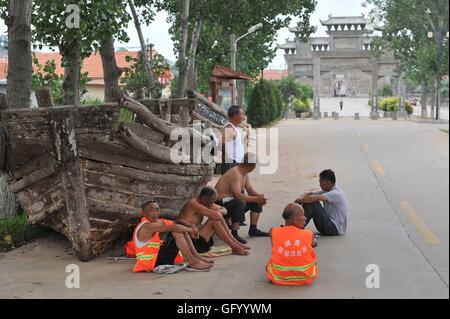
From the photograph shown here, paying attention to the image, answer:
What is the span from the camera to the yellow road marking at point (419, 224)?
8234 millimetres

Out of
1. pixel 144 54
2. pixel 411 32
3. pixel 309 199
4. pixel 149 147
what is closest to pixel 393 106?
pixel 411 32

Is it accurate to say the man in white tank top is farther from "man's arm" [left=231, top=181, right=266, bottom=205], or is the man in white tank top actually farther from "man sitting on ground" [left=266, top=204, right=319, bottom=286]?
"man sitting on ground" [left=266, top=204, right=319, bottom=286]

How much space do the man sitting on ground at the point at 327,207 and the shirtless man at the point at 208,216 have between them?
1.02 meters

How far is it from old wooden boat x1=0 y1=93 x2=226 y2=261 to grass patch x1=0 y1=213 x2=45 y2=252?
2.71ft

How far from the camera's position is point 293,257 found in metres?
6.16

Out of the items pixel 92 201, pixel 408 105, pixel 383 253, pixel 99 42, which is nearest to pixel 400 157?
pixel 99 42

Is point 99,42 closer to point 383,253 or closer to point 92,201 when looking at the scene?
point 92,201

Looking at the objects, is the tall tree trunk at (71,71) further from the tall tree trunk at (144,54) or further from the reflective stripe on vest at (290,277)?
the reflective stripe on vest at (290,277)

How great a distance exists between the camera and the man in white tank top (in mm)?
8922

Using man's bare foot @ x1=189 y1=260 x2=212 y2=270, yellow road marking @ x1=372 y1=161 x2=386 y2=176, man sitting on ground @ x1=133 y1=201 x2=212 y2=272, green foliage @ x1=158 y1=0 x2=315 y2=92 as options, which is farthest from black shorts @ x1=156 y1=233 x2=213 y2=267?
green foliage @ x1=158 y1=0 x2=315 y2=92

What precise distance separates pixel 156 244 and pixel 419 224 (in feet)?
13.1

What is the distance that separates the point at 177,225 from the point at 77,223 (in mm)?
1376

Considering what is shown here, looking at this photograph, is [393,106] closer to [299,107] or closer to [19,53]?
[299,107]

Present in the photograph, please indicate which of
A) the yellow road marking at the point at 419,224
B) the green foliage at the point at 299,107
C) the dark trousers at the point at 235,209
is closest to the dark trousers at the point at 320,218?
the dark trousers at the point at 235,209
